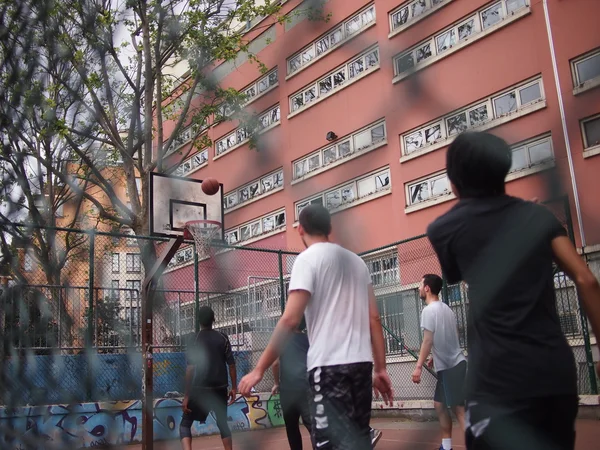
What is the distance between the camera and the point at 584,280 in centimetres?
130

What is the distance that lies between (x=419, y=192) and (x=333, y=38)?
108 cm

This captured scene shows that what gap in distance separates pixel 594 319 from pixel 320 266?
1.01 m

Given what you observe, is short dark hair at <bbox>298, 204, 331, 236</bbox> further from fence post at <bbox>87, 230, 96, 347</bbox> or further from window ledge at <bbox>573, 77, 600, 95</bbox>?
fence post at <bbox>87, 230, 96, 347</bbox>

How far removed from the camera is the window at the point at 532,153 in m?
1.27

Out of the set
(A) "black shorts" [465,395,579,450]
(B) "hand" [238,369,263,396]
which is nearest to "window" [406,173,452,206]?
(B) "hand" [238,369,263,396]

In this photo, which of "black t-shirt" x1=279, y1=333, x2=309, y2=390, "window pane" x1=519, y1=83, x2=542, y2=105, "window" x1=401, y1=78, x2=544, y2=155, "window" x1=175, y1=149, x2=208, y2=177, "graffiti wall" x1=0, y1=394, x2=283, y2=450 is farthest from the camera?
"graffiti wall" x1=0, y1=394, x2=283, y2=450

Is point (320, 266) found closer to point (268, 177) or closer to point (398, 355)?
point (268, 177)

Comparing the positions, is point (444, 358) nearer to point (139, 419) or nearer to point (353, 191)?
point (353, 191)

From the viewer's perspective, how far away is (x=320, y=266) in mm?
2152

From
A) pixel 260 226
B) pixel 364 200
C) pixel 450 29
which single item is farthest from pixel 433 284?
pixel 450 29

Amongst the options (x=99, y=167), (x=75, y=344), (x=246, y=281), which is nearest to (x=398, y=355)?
(x=246, y=281)

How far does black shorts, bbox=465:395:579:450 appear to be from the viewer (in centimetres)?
125

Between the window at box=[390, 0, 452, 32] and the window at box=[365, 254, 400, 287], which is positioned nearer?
the window at box=[390, 0, 452, 32]

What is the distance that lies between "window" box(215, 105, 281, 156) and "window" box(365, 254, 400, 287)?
3.86 m
